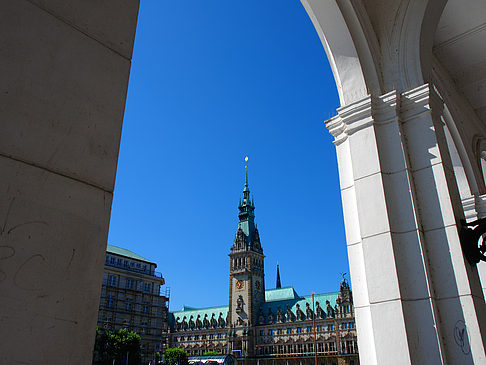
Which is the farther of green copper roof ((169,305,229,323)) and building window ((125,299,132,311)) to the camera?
green copper roof ((169,305,229,323))

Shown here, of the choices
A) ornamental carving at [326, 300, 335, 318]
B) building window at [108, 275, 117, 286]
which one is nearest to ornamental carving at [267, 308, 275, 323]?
ornamental carving at [326, 300, 335, 318]

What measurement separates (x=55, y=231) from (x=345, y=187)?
3636 millimetres

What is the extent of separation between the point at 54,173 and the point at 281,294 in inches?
3672

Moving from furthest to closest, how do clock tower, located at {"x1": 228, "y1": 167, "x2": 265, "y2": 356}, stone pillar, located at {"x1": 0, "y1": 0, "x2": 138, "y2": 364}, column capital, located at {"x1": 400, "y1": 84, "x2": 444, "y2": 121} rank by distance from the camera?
clock tower, located at {"x1": 228, "y1": 167, "x2": 265, "y2": 356}
column capital, located at {"x1": 400, "y1": 84, "x2": 444, "y2": 121}
stone pillar, located at {"x1": 0, "y1": 0, "x2": 138, "y2": 364}

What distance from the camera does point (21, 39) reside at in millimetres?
1393

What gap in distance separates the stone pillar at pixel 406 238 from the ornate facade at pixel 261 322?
68.3m

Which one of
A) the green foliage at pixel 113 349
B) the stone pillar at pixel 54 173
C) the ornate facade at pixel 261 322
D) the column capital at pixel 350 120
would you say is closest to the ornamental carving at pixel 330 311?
the ornate facade at pixel 261 322

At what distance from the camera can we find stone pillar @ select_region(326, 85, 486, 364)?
3.36m

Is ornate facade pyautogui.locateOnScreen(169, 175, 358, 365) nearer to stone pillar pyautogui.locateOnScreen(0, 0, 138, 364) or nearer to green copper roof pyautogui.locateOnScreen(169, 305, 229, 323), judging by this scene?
green copper roof pyautogui.locateOnScreen(169, 305, 229, 323)

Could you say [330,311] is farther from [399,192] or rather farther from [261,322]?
[399,192]

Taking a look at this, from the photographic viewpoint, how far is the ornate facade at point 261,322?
7231 cm

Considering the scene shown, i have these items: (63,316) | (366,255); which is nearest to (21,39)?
(63,316)

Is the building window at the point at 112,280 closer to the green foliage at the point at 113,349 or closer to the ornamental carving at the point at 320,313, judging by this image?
the green foliage at the point at 113,349

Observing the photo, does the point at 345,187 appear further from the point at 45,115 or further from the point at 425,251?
the point at 45,115
